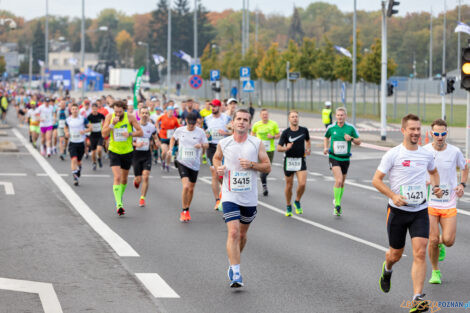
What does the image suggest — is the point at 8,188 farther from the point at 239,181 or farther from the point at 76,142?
the point at 239,181

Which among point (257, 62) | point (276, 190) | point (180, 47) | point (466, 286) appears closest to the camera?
point (466, 286)

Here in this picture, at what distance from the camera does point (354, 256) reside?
35.9ft

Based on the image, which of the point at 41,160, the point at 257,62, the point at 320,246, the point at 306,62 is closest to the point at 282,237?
the point at 320,246

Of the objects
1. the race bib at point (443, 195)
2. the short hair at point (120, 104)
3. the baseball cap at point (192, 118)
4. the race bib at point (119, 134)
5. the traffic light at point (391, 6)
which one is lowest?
the race bib at point (443, 195)

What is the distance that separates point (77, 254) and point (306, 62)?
193 feet

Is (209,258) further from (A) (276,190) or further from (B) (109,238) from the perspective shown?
(A) (276,190)

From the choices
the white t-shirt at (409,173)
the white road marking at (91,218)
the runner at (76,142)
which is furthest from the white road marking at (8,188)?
the white t-shirt at (409,173)

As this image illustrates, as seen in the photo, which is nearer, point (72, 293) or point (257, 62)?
point (72, 293)

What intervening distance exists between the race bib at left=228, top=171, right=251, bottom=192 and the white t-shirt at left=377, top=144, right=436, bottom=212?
152 centimetres

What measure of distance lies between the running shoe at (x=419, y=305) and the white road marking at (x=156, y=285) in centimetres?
221

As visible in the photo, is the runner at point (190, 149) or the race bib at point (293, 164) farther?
the race bib at point (293, 164)

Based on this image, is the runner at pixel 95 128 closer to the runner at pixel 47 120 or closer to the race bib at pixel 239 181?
the runner at pixel 47 120

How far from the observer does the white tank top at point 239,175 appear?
9203 mm

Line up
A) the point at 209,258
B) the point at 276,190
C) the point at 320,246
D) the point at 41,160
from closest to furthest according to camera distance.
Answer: the point at 209,258 < the point at 320,246 < the point at 276,190 < the point at 41,160
